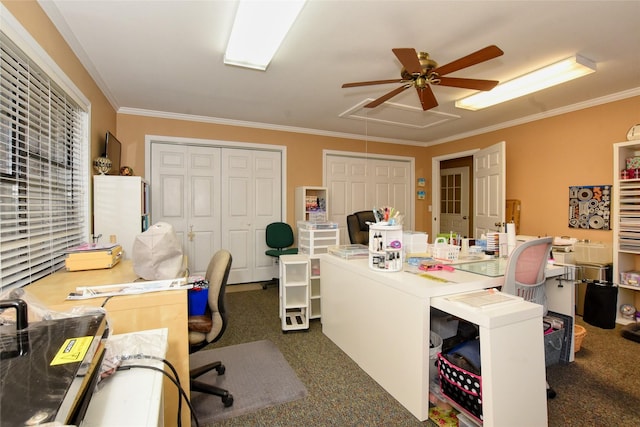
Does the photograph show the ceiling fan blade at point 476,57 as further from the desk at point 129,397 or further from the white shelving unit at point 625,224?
the white shelving unit at point 625,224

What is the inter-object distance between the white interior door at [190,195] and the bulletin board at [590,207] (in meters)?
4.67

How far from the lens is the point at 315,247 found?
10.5 ft

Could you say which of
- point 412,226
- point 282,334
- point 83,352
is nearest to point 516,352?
point 83,352

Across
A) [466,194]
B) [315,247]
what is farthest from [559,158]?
[315,247]

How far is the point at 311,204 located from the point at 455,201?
3376 millimetres

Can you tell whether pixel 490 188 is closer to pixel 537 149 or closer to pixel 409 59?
pixel 537 149

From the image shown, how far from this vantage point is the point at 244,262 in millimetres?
4535

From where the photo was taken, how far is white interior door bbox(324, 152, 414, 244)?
5125 millimetres

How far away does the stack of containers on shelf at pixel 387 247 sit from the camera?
194cm

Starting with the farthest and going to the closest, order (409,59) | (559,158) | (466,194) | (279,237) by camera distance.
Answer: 1. (466,194)
2. (279,237)
3. (559,158)
4. (409,59)

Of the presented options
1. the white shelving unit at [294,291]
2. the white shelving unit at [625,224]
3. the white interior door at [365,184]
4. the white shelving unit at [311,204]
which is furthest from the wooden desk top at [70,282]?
the white shelving unit at [625,224]

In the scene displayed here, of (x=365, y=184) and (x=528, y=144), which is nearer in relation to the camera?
(x=528, y=144)

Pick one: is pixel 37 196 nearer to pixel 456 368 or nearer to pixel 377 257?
pixel 377 257

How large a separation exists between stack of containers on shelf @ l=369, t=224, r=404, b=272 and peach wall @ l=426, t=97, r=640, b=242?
9.83 ft
